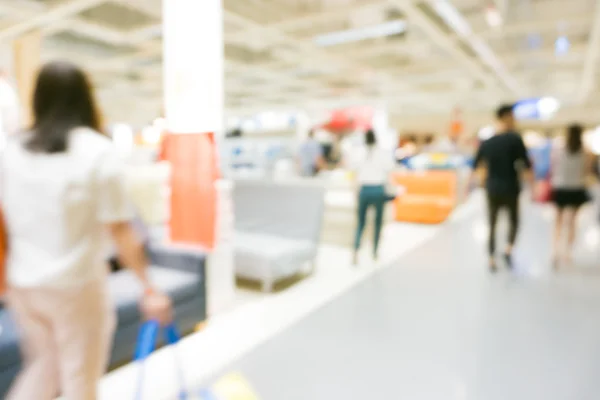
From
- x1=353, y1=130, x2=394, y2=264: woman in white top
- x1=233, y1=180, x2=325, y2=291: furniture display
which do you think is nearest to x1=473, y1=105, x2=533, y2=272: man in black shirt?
x1=353, y1=130, x2=394, y2=264: woman in white top

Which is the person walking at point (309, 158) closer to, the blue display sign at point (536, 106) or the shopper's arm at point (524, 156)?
the shopper's arm at point (524, 156)

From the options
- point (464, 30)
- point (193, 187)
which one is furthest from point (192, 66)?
point (464, 30)

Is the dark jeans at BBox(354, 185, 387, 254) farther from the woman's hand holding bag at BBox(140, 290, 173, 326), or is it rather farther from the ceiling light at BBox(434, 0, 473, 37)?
the woman's hand holding bag at BBox(140, 290, 173, 326)

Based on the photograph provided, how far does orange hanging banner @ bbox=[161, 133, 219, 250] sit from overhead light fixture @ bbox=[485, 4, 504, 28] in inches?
201

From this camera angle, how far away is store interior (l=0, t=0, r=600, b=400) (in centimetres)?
253

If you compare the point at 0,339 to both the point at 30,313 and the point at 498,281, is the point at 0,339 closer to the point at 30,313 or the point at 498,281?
the point at 30,313

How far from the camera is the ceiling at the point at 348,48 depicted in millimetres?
6164

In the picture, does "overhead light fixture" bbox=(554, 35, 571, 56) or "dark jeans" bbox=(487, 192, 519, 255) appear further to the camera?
"overhead light fixture" bbox=(554, 35, 571, 56)

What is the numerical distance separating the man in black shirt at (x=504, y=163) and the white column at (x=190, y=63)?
284 cm

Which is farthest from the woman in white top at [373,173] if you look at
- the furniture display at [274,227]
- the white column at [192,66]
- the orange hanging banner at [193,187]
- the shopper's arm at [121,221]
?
the shopper's arm at [121,221]

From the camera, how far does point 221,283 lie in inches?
139

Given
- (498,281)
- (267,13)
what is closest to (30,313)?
(498,281)

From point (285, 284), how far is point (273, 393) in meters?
2.00

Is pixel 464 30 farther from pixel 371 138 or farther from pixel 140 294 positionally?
A: pixel 140 294
